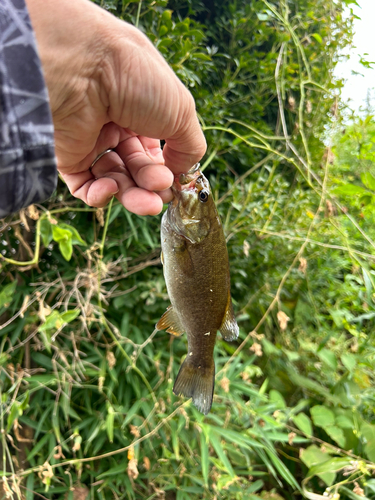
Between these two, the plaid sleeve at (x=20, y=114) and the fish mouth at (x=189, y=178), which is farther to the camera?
the fish mouth at (x=189, y=178)

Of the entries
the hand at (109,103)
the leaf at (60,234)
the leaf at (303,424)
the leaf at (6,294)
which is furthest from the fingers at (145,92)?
the leaf at (303,424)

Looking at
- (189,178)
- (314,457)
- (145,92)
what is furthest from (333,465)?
(145,92)

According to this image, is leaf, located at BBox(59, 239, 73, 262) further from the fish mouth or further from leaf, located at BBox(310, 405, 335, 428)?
leaf, located at BBox(310, 405, 335, 428)

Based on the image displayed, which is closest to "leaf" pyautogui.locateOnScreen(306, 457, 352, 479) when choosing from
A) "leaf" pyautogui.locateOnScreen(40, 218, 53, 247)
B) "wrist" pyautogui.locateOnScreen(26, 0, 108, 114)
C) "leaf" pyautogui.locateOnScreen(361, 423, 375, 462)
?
"leaf" pyautogui.locateOnScreen(361, 423, 375, 462)

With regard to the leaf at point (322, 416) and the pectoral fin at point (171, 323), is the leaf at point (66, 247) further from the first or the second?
the leaf at point (322, 416)

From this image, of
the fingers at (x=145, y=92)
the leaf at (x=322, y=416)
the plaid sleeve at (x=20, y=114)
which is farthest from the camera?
the leaf at (x=322, y=416)

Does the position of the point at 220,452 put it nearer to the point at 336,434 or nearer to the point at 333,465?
the point at 333,465

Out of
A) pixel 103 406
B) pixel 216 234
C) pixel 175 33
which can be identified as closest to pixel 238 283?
pixel 103 406
